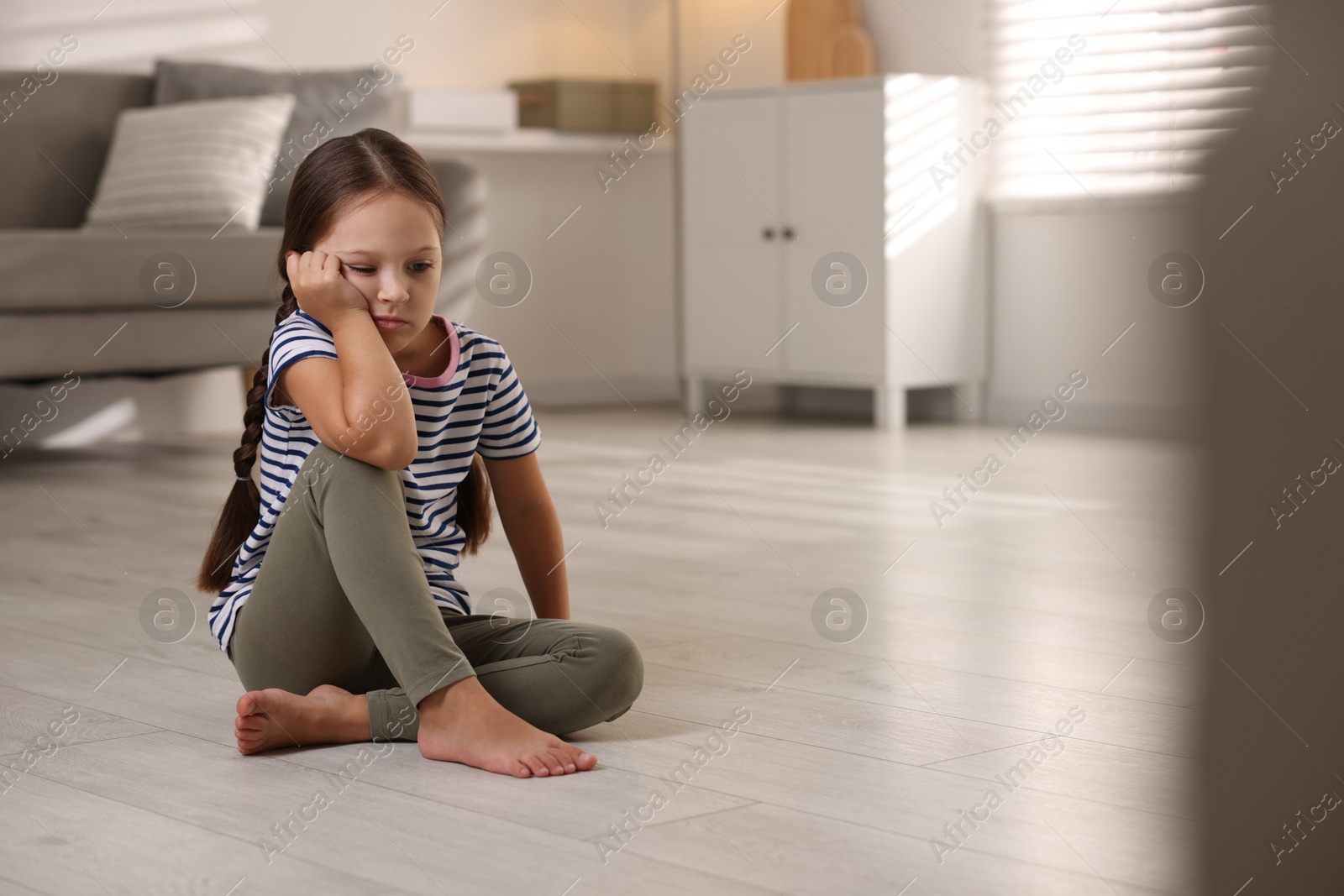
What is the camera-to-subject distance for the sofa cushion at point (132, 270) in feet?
9.30

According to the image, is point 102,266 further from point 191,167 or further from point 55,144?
point 55,144

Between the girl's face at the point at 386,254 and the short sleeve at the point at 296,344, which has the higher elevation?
the girl's face at the point at 386,254

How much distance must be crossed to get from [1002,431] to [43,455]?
2306 millimetres

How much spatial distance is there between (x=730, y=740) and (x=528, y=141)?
11.4 feet

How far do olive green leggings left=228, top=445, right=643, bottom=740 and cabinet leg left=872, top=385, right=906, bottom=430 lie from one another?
2776 millimetres

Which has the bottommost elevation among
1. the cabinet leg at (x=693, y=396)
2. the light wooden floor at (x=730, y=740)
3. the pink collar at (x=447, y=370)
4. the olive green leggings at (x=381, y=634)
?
the cabinet leg at (x=693, y=396)

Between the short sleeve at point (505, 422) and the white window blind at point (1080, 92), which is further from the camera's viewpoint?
the white window blind at point (1080, 92)

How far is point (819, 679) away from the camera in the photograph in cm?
142

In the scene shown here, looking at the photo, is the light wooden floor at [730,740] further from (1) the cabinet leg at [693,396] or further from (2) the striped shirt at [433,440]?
(1) the cabinet leg at [693,396]

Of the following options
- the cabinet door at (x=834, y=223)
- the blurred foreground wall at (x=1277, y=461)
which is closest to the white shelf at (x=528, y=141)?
the cabinet door at (x=834, y=223)

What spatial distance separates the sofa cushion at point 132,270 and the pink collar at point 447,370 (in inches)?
62.2

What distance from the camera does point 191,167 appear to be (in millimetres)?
3289

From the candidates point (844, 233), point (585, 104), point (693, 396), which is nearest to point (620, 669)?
point (844, 233)

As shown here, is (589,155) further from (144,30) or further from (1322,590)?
(1322,590)
